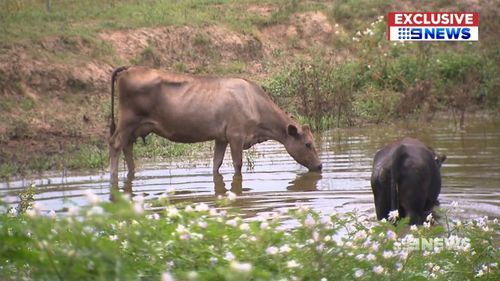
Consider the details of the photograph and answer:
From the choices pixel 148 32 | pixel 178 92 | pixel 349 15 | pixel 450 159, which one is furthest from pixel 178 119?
pixel 349 15

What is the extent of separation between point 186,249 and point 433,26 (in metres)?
19.5

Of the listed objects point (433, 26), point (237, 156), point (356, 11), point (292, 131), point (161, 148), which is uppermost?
point (356, 11)

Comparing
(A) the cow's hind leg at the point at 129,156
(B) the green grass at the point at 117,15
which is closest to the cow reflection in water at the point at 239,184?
(A) the cow's hind leg at the point at 129,156

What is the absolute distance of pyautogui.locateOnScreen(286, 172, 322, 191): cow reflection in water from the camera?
42.9 feet

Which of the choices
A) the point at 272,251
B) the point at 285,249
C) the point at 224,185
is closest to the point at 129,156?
the point at 224,185

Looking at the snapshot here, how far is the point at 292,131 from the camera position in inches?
572

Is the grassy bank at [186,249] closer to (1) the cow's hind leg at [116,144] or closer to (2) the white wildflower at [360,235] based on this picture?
(2) the white wildflower at [360,235]

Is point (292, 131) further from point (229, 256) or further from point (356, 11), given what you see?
point (356, 11)

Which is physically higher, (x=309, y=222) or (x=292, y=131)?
(x=292, y=131)

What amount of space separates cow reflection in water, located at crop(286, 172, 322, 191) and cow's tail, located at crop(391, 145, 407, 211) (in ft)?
11.5

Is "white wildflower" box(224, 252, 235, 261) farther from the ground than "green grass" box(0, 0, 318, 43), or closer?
closer

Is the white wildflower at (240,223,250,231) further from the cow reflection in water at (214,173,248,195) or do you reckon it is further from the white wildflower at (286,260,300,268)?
the cow reflection in water at (214,173,248,195)

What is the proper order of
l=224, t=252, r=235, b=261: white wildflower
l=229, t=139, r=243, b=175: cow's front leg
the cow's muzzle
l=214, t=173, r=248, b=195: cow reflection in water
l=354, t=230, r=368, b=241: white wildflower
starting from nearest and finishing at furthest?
l=224, t=252, r=235, b=261: white wildflower, l=354, t=230, r=368, b=241: white wildflower, l=214, t=173, r=248, b=195: cow reflection in water, l=229, t=139, r=243, b=175: cow's front leg, the cow's muzzle

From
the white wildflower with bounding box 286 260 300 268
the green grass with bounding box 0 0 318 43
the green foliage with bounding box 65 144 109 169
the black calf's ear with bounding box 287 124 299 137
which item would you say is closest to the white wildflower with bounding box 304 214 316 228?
the white wildflower with bounding box 286 260 300 268
